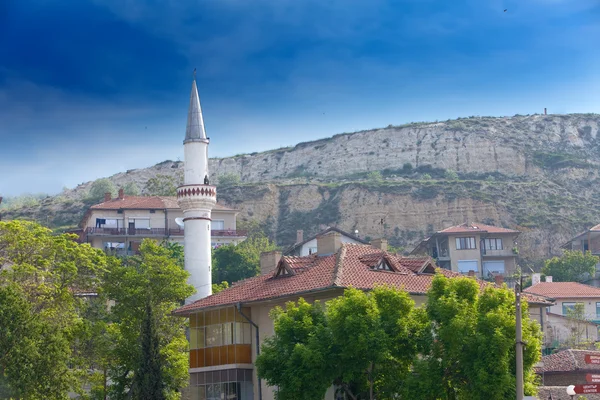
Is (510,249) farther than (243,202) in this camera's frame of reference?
No

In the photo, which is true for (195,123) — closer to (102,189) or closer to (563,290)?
(563,290)

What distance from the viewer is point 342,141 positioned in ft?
572

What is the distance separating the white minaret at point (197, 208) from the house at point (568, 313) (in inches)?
893

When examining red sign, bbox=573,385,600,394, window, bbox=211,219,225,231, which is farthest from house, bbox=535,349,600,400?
window, bbox=211,219,225,231

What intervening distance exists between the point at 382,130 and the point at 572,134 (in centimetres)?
2981

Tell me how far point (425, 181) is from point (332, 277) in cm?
10362

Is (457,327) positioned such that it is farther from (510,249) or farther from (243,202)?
(243,202)

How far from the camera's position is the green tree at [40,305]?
50.0 m

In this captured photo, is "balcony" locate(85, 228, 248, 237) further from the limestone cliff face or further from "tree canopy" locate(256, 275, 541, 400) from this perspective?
"tree canopy" locate(256, 275, 541, 400)

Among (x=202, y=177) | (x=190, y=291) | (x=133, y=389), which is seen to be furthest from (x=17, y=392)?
(x=202, y=177)

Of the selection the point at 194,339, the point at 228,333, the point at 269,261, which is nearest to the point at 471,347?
the point at 228,333

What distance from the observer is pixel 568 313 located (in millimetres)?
79938

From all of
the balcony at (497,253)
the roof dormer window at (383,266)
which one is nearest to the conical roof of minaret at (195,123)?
the roof dormer window at (383,266)

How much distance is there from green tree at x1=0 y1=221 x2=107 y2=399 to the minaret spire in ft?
29.2
